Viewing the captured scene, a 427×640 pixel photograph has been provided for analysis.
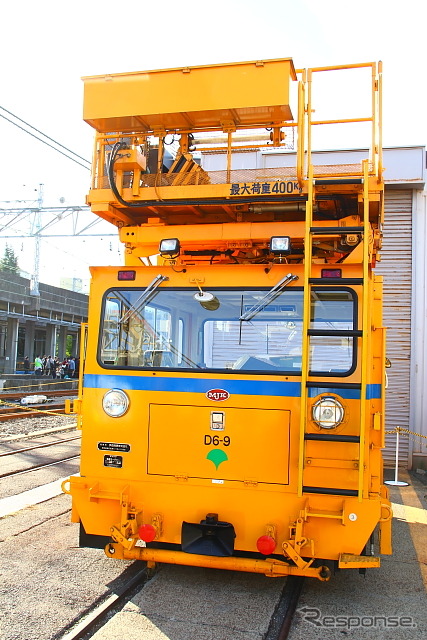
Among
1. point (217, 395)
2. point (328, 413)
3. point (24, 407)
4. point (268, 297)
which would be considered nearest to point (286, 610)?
point (328, 413)

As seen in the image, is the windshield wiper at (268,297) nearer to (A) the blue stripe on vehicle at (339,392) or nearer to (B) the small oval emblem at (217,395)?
(B) the small oval emblem at (217,395)

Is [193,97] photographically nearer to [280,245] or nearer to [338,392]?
[280,245]

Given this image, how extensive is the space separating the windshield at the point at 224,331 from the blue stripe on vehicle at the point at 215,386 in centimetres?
11

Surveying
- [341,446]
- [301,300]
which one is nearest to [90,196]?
[301,300]

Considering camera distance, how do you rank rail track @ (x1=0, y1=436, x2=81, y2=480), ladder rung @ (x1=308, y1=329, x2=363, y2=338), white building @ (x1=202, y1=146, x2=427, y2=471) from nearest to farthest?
1. ladder rung @ (x1=308, y1=329, x2=363, y2=338)
2. rail track @ (x1=0, y1=436, x2=81, y2=480)
3. white building @ (x1=202, y1=146, x2=427, y2=471)

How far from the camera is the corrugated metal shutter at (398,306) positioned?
1170 centimetres

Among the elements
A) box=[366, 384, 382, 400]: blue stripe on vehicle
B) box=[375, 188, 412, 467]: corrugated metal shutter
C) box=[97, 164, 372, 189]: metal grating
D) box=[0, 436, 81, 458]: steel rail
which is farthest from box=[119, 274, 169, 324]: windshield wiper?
box=[375, 188, 412, 467]: corrugated metal shutter

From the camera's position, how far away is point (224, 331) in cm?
504

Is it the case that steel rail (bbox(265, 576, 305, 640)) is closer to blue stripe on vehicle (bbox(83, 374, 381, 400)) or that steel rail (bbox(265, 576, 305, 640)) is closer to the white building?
blue stripe on vehicle (bbox(83, 374, 381, 400))

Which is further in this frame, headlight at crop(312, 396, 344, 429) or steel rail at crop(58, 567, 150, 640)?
headlight at crop(312, 396, 344, 429)

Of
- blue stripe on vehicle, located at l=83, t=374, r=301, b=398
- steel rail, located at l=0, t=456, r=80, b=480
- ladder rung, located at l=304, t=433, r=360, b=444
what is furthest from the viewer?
steel rail, located at l=0, t=456, r=80, b=480

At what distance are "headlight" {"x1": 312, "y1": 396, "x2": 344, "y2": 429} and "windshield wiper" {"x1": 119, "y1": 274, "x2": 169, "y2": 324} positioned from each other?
1.69 m

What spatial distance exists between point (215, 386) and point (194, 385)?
0.18 meters

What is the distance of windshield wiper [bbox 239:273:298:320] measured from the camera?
4.84 meters
